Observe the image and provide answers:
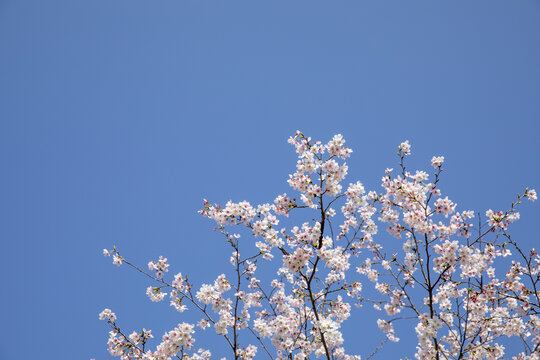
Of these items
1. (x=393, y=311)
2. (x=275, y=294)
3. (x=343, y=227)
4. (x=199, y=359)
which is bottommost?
(x=199, y=359)

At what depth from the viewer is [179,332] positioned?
6590mm

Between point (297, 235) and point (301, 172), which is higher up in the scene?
point (301, 172)

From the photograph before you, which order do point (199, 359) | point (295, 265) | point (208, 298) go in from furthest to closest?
point (199, 359)
point (208, 298)
point (295, 265)

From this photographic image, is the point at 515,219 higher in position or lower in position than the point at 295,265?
higher

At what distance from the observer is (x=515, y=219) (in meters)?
6.29

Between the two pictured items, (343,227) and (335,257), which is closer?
(335,257)

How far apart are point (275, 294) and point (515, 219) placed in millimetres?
4718

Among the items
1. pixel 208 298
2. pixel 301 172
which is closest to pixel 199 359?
pixel 208 298

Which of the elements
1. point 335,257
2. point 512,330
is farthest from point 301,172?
point 512,330

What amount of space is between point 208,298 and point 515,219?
18.7ft

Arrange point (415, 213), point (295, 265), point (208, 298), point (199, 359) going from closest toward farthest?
point (295, 265)
point (415, 213)
point (208, 298)
point (199, 359)

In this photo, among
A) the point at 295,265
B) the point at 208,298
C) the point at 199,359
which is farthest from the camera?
the point at 199,359

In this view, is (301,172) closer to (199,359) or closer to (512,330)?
(199,359)

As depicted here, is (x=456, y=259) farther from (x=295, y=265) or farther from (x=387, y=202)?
(x=295, y=265)
